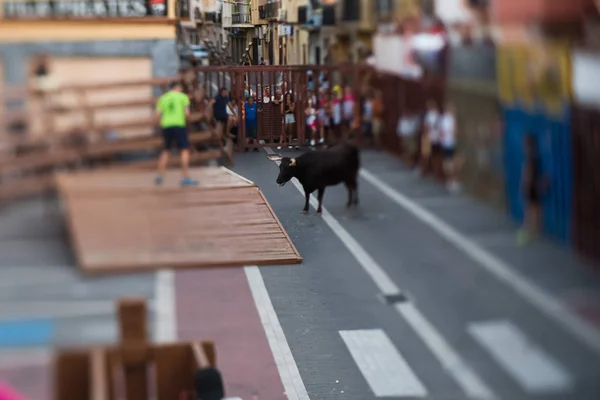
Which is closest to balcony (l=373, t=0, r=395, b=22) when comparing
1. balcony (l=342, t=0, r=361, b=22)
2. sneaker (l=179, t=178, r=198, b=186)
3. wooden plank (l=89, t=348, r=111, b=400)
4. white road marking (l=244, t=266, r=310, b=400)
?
balcony (l=342, t=0, r=361, b=22)

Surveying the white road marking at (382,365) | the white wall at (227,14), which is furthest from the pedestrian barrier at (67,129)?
the white road marking at (382,365)

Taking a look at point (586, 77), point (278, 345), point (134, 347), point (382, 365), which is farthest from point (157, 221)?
point (278, 345)

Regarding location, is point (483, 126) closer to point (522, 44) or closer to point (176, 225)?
point (522, 44)

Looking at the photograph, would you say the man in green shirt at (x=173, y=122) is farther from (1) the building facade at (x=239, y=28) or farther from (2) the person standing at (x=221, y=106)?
(1) the building facade at (x=239, y=28)

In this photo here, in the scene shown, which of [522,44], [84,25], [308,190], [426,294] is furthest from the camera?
[308,190]

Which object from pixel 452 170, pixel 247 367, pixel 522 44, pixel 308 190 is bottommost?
pixel 247 367

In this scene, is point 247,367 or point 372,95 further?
point 247,367

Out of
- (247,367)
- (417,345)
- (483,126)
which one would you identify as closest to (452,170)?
(483,126)
